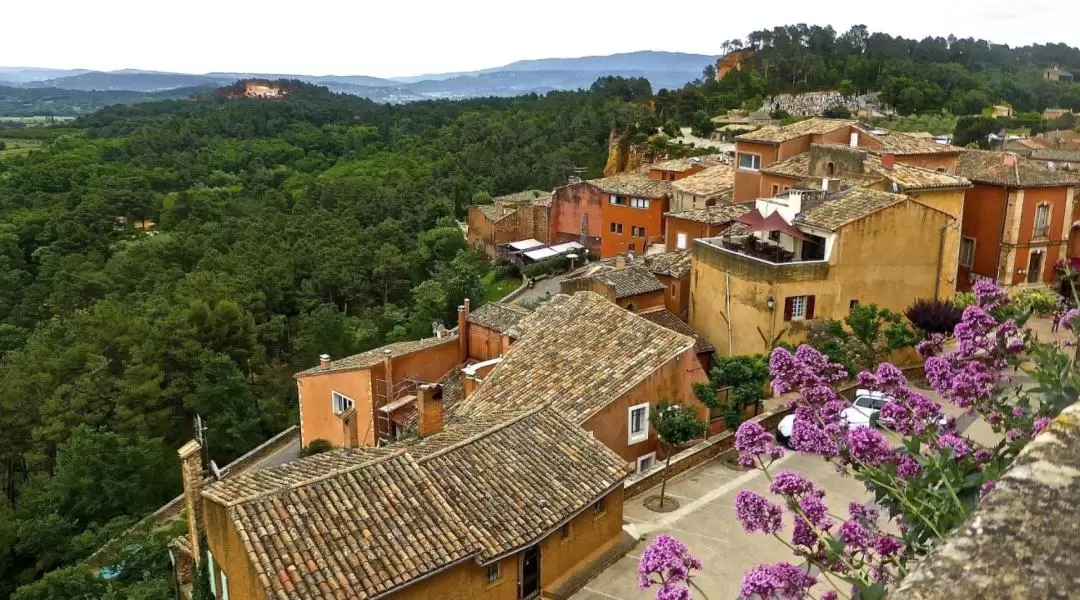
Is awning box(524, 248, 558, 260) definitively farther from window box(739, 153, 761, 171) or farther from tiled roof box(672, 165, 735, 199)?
window box(739, 153, 761, 171)

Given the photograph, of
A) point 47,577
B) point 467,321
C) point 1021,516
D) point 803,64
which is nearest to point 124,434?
point 47,577

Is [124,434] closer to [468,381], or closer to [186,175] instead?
[468,381]

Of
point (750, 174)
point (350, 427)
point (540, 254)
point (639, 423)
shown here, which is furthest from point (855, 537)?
point (540, 254)

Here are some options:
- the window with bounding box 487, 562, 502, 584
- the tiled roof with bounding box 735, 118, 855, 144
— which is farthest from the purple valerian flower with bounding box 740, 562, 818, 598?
the tiled roof with bounding box 735, 118, 855, 144

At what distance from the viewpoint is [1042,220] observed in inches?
1179

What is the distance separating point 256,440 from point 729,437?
26325 mm

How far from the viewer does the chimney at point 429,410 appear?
54.1 ft

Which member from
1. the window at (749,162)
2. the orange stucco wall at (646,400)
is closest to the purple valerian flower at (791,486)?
the orange stucco wall at (646,400)

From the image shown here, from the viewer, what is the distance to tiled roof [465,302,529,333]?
Result: 2386 cm

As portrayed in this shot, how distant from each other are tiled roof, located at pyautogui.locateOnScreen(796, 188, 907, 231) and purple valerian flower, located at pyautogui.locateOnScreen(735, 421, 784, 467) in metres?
17.8

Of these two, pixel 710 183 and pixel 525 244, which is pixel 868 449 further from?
pixel 525 244

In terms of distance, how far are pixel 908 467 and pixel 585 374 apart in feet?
39.7

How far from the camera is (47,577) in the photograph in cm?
2242

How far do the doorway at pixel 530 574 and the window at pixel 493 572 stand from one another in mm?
512
